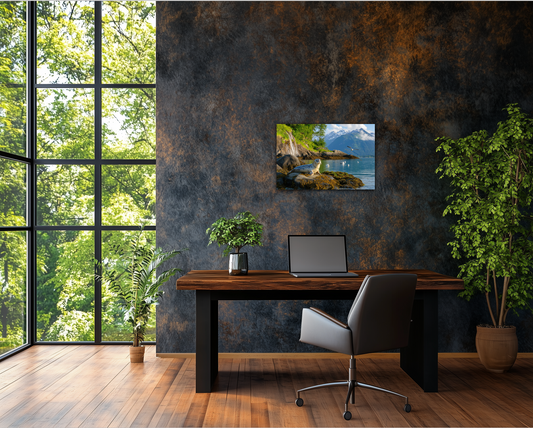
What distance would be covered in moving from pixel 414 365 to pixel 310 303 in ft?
3.88

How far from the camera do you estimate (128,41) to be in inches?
210

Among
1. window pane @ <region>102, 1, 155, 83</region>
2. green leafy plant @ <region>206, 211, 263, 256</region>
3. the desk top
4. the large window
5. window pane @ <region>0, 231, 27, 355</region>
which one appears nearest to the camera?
the desk top

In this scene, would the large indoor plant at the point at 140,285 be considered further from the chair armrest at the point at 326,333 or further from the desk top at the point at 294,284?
the chair armrest at the point at 326,333

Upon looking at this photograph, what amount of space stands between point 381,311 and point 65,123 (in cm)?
422

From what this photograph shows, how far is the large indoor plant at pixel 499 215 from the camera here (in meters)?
3.73

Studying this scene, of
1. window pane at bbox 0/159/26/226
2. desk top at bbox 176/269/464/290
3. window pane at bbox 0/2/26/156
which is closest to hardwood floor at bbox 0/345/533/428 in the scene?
desk top at bbox 176/269/464/290

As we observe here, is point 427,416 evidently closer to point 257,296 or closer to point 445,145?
point 257,296

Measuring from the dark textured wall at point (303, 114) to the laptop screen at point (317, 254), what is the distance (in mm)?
573

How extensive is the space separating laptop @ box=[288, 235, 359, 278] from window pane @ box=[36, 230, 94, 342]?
2.57 meters

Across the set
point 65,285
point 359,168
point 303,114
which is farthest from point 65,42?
point 359,168

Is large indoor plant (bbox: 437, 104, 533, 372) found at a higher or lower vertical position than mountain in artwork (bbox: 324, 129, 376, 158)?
lower

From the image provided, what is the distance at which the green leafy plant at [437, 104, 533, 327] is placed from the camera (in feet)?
12.2

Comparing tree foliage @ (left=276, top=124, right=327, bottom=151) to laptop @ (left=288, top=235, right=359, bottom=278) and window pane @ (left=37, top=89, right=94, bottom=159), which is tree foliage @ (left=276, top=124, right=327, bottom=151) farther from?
window pane @ (left=37, top=89, right=94, bottom=159)

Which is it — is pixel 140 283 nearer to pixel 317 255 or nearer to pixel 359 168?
pixel 317 255
